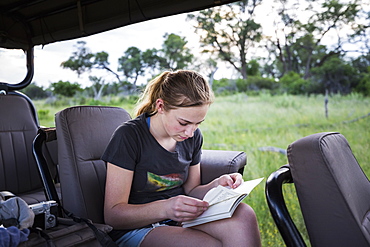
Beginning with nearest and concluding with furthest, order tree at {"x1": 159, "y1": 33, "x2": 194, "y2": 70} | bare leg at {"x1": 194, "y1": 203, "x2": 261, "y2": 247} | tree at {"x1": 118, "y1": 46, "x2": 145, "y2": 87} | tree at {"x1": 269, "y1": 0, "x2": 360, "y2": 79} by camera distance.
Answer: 1. bare leg at {"x1": 194, "y1": 203, "x2": 261, "y2": 247}
2. tree at {"x1": 269, "y1": 0, "x2": 360, "y2": 79}
3. tree at {"x1": 159, "y1": 33, "x2": 194, "y2": 70}
4. tree at {"x1": 118, "y1": 46, "x2": 145, "y2": 87}

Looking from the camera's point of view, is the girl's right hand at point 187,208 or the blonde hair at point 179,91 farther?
the blonde hair at point 179,91

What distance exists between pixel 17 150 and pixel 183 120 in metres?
1.42

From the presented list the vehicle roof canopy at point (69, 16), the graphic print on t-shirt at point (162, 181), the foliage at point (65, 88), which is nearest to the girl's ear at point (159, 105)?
the graphic print on t-shirt at point (162, 181)

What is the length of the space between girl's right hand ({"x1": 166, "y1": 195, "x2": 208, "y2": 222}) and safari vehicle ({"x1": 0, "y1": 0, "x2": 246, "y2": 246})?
249 millimetres

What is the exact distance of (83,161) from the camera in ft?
5.48

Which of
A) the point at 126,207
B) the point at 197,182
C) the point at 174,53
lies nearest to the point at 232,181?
the point at 197,182

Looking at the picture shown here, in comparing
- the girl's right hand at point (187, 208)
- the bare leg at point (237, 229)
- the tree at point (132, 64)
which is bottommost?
the bare leg at point (237, 229)

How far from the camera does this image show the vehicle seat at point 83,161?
63.6 inches

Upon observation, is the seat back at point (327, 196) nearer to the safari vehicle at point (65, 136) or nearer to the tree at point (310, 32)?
the safari vehicle at point (65, 136)

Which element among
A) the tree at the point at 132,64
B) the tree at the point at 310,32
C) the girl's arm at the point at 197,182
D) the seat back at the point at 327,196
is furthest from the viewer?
the tree at the point at 132,64

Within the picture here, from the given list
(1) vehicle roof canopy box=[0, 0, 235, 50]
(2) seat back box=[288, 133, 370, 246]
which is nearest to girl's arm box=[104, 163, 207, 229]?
(2) seat back box=[288, 133, 370, 246]

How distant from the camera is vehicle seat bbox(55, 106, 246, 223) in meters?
1.62

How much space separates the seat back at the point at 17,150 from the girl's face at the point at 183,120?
120 cm

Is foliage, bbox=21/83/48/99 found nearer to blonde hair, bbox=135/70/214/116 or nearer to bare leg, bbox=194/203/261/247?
blonde hair, bbox=135/70/214/116
